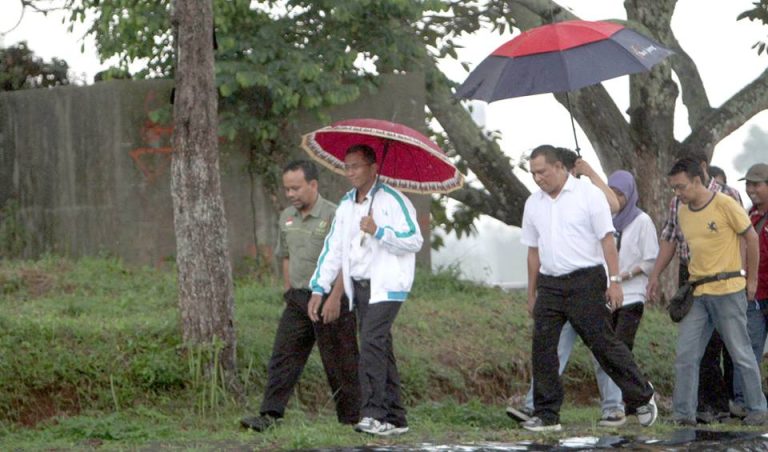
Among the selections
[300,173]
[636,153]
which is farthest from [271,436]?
[636,153]

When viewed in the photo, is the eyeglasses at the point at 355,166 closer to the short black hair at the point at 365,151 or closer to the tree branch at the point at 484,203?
the short black hair at the point at 365,151

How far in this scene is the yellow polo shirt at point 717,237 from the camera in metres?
9.69

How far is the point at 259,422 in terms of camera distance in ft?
30.3

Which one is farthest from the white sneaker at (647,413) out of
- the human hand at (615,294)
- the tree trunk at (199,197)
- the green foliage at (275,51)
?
the green foliage at (275,51)

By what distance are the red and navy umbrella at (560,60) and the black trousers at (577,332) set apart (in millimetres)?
1184

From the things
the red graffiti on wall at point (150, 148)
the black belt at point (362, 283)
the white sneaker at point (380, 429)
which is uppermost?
the red graffiti on wall at point (150, 148)

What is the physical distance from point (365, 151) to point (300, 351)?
1357 millimetres

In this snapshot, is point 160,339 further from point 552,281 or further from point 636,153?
point 636,153

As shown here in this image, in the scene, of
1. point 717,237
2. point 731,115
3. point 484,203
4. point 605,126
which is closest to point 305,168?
point 717,237

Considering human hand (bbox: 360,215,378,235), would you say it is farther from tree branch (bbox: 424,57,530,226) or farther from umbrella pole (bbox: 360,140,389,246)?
tree branch (bbox: 424,57,530,226)

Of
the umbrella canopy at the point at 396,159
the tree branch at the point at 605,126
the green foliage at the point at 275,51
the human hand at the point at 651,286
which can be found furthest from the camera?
the tree branch at the point at 605,126

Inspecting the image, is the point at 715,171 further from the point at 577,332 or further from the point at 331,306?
the point at 331,306

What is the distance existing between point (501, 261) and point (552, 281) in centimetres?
6607

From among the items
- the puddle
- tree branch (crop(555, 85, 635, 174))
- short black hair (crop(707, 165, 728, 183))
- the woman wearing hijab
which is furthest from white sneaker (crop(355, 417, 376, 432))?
tree branch (crop(555, 85, 635, 174))
